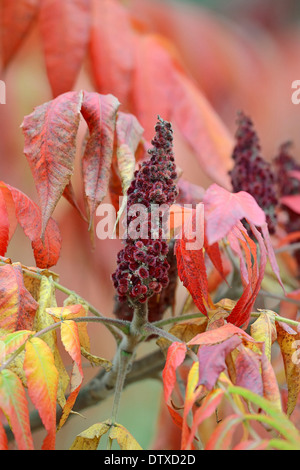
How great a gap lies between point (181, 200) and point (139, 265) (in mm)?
129

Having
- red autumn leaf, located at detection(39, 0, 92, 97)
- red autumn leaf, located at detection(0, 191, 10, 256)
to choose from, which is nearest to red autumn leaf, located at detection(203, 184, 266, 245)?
red autumn leaf, located at detection(0, 191, 10, 256)

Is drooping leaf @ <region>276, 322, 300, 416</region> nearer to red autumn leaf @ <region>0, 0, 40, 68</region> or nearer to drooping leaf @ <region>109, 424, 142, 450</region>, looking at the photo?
drooping leaf @ <region>109, 424, 142, 450</region>

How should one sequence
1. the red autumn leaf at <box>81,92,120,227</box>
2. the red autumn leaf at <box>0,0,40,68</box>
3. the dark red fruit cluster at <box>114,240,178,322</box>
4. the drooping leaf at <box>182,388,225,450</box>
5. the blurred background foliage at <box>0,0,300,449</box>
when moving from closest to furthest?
the drooping leaf at <box>182,388,225,450</box>
the red autumn leaf at <box>81,92,120,227</box>
the dark red fruit cluster at <box>114,240,178,322</box>
the red autumn leaf at <box>0,0,40,68</box>
the blurred background foliage at <box>0,0,300,449</box>

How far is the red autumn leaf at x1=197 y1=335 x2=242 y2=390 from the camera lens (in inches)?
10.0

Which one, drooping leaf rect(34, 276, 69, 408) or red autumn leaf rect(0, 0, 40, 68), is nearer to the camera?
drooping leaf rect(34, 276, 69, 408)

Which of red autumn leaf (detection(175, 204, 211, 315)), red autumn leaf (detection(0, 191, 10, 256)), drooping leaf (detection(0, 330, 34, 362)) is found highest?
red autumn leaf (detection(0, 191, 10, 256))

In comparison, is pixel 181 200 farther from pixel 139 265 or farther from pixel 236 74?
pixel 236 74

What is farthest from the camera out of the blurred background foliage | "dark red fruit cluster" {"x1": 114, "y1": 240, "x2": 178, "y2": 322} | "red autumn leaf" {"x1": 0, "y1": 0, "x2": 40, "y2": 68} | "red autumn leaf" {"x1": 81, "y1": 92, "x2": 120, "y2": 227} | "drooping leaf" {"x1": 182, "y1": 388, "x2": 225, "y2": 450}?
the blurred background foliage

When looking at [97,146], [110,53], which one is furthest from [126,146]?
[110,53]

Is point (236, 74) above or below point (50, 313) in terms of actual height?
above

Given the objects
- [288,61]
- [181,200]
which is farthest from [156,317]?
[288,61]

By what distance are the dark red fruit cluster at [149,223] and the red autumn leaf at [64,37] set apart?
0.71 feet

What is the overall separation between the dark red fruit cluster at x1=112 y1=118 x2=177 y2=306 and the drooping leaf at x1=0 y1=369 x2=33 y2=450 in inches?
3.9
